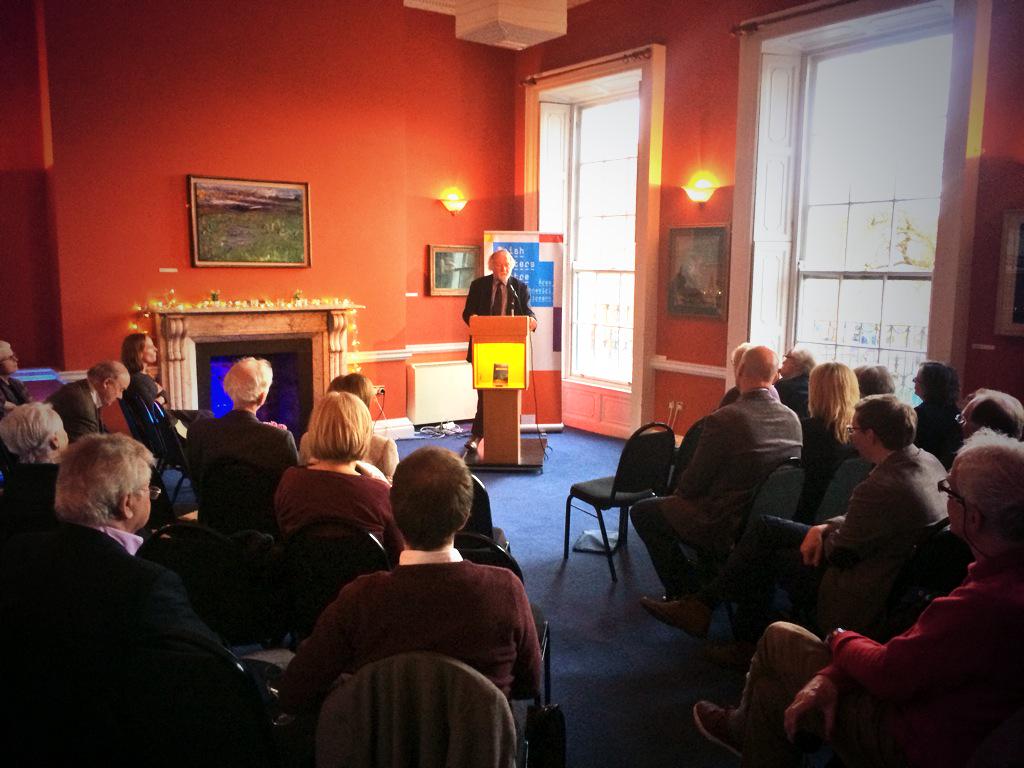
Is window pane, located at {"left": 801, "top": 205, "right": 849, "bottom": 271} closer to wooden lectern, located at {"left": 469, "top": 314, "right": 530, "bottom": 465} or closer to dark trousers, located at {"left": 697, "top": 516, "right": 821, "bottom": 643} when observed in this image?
wooden lectern, located at {"left": 469, "top": 314, "right": 530, "bottom": 465}

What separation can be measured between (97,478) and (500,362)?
4711 mm

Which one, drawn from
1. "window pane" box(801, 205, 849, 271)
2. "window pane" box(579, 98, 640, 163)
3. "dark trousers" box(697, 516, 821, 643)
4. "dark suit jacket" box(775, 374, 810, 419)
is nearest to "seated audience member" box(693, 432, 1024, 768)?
"dark trousers" box(697, 516, 821, 643)

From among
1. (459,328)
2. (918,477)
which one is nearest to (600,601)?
(918,477)

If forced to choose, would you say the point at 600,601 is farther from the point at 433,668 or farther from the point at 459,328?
the point at 459,328

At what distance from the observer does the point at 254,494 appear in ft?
10.7

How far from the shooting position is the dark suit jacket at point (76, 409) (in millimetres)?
4344

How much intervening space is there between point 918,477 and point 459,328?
6.66 metres

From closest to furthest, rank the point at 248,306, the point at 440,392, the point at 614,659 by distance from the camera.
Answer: the point at 614,659 → the point at 248,306 → the point at 440,392

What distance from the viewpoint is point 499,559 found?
8.02ft

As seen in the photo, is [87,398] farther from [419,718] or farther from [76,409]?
[419,718]

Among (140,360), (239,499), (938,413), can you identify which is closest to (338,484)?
(239,499)

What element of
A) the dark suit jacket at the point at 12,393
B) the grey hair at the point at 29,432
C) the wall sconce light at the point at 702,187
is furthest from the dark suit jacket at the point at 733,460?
the dark suit jacket at the point at 12,393

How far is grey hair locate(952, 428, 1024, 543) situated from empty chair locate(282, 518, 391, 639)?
155 centimetres

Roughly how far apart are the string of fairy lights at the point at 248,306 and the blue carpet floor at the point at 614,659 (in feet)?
9.70
